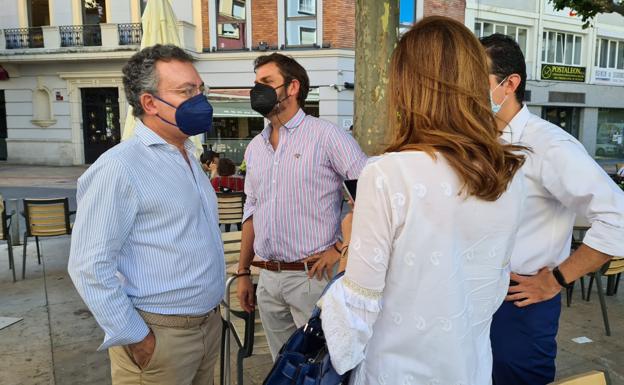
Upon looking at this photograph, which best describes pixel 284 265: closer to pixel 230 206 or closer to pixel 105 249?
pixel 105 249

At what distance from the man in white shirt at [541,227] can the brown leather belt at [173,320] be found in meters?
1.20

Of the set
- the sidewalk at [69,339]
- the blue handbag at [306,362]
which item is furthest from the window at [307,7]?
the blue handbag at [306,362]

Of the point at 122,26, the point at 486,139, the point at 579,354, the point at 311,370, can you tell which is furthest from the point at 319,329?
the point at 122,26

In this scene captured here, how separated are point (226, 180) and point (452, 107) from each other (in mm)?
6138

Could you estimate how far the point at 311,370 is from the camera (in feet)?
4.08

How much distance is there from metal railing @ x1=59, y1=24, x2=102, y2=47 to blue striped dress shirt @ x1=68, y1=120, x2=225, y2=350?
18714mm

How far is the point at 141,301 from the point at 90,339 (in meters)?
2.67

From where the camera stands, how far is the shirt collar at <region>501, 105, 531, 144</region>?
1.95 meters

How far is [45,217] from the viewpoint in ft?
18.5

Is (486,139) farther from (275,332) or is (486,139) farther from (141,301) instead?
(275,332)

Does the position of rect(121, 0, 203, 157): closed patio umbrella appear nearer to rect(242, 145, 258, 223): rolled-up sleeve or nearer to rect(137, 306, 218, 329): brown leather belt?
rect(242, 145, 258, 223): rolled-up sleeve

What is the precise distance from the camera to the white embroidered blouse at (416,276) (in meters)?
1.24

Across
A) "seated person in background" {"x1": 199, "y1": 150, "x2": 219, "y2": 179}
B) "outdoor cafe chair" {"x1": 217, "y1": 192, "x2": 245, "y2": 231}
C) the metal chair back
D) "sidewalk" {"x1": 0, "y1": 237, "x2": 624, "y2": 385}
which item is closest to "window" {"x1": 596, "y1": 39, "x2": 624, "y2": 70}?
"seated person in background" {"x1": 199, "y1": 150, "x2": 219, "y2": 179}

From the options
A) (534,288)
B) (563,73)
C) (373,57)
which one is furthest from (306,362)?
(563,73)
